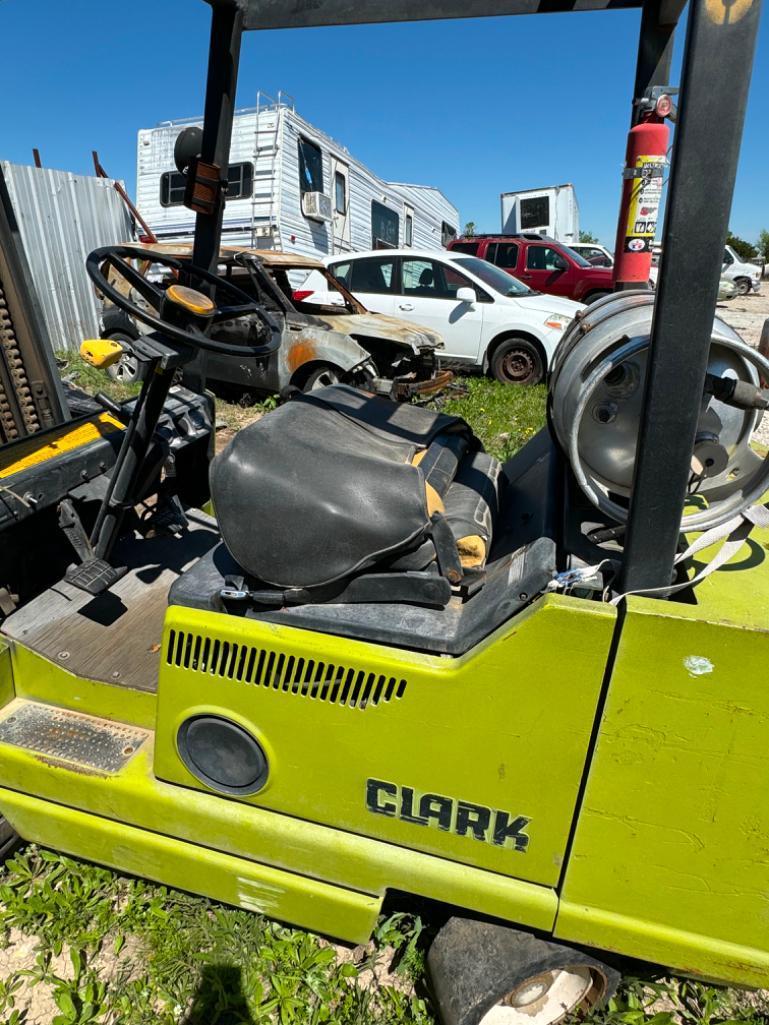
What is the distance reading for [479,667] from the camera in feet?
4.72

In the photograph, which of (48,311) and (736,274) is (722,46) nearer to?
(48,311)

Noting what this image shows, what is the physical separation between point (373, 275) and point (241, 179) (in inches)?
159

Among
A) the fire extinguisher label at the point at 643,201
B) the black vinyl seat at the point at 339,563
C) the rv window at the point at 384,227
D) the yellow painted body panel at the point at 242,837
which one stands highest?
the rv window at the point at 384,227

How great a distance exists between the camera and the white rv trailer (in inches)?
439

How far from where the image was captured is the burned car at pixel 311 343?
693cm

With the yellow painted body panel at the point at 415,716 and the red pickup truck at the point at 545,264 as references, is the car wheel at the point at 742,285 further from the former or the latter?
the yellow painted body panel at the point at 415,716

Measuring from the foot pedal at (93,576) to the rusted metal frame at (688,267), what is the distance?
1571 millimetres

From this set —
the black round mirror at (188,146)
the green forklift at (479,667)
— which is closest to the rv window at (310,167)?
the black round mirror at (188,146)

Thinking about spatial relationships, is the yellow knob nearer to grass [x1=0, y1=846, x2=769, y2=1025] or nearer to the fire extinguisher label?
the fire extinguisher label

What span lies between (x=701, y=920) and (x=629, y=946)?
184 mm

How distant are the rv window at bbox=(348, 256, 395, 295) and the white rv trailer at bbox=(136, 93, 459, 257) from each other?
9.69ft

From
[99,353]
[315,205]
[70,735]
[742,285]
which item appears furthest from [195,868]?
[742,285]

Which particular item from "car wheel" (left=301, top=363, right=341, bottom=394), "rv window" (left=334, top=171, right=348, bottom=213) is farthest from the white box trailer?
"car wheel" (left=301, top=363, right=341, bottom=394)

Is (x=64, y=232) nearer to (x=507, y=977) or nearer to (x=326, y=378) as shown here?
(x=326, y=378)
